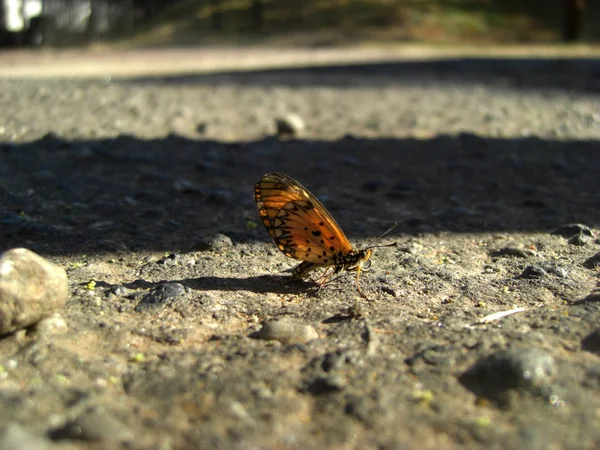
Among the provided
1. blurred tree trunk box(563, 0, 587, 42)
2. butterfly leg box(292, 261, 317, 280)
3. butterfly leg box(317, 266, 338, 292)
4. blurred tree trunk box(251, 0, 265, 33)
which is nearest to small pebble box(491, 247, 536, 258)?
butterfly leg box(317, 266, 338, 292)

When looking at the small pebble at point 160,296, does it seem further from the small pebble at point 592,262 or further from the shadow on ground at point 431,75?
the shadow on ground at point 431,75

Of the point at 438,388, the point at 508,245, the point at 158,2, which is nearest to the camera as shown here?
the point at 438,388

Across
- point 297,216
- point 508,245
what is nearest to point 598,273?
point 508,245

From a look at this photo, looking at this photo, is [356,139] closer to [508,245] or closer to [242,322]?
[508,245]

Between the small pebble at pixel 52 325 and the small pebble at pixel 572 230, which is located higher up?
the small pebble at pixel 52 325

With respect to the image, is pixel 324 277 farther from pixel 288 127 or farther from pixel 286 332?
pixel 288 127

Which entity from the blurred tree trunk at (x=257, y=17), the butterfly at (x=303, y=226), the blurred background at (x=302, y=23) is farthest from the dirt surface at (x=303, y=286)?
the blurred tree trunk at (x=257, y=17)
